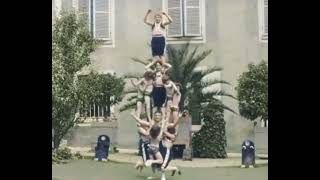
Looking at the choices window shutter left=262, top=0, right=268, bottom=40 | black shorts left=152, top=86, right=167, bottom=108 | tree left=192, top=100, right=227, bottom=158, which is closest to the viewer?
window shutter left=262, top=0, right=268, bottom=40

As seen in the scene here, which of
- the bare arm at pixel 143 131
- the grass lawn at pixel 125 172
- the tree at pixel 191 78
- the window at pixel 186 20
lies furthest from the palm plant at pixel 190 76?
the grass lawn at pixel 125 172

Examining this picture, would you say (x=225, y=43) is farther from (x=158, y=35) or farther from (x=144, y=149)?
(x=144, y=149)

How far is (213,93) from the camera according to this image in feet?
21.8

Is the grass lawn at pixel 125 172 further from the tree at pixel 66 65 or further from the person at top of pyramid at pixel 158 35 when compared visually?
the person at top of pyramid at pixel 158 35

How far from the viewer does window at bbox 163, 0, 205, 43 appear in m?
6.65

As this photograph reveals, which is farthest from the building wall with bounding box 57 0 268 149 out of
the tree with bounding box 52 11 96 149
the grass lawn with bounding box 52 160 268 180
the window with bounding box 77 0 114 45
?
the tree with bounding box 52 11 96 149

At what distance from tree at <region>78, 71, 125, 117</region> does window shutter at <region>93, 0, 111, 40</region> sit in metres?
0.45

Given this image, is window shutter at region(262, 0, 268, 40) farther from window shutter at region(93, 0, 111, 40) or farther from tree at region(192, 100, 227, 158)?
window shutter at region(93, 0, 111, 40)

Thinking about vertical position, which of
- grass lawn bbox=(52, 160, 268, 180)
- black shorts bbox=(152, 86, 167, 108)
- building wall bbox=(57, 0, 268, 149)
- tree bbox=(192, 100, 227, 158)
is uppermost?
building wall bbox=(57, 0, 268, 149)

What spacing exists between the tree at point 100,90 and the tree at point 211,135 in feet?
3.32

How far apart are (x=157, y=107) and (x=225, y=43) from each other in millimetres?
1066
